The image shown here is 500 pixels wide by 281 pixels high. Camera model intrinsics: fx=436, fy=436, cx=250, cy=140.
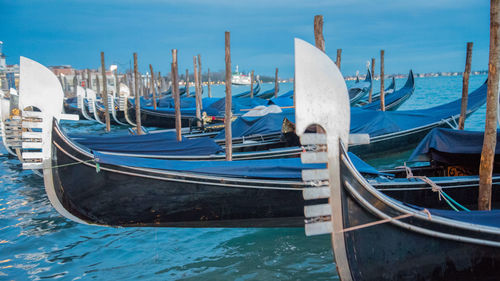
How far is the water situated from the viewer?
13.9 feet

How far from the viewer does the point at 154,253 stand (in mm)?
4777

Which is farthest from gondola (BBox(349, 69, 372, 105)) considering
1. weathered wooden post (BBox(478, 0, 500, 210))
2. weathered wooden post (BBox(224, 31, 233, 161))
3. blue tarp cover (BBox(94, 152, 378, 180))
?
weathered wooden post (BBox(478, 0, 500, 210))

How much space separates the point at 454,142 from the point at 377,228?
2.87m

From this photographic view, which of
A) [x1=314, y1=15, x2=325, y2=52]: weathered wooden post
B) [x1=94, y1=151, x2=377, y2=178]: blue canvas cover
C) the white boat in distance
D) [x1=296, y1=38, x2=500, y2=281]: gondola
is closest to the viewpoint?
[x1=296, y1=38, x2=500, y2=281]: gondola

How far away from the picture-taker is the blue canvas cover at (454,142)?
5.02m

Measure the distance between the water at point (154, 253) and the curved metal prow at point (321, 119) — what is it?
1652 mm

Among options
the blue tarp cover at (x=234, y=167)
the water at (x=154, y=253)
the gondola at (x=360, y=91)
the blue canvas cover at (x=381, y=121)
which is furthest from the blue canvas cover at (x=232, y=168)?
the gondola at (x=360, y=91)

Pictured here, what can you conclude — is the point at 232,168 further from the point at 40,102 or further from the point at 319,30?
the point at 319,30

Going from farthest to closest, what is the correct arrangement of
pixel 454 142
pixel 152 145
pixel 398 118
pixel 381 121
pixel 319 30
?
1. pixel 398 118
2. pixel 381 121
3. pixel 152 145
4. pixel 319 30
5. pixel 454 142

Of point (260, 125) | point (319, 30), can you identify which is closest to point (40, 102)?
point (319, 30)

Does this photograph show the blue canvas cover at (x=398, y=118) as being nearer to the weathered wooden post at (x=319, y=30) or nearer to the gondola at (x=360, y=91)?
the weathered wooden post at (x=319, y=30)

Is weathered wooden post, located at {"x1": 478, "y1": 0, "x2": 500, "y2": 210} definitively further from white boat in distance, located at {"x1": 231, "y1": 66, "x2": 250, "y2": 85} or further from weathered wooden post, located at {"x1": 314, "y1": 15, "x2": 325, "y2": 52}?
white boat in distance, located at {"x1": 231, "y1": 66, "x2": 250, "y2": 85}

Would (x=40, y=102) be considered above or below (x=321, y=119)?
above

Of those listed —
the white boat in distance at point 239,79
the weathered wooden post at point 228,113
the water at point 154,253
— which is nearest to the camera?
the water at point 154,253
